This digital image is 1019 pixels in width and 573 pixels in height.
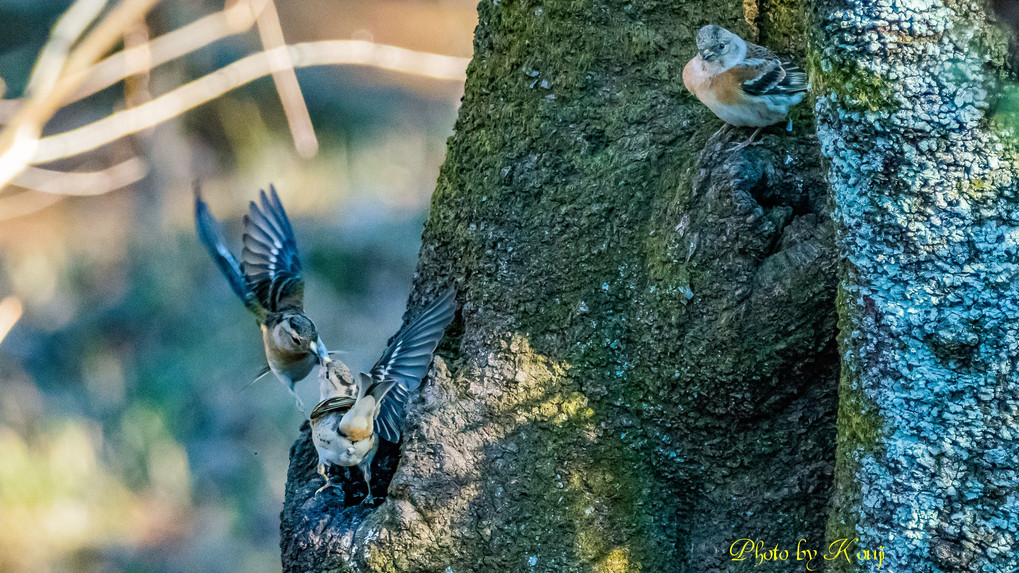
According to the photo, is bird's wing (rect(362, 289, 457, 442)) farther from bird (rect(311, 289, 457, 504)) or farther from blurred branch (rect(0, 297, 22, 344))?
blurred branch (rect(0, 297, 22, 344))

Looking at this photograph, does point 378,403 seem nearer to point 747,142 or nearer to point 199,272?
point 747,142

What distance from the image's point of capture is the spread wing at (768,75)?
2.17m

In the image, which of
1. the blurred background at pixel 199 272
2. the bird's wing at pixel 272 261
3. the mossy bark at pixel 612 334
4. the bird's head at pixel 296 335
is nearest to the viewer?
the mossy bark at pixel 612 334

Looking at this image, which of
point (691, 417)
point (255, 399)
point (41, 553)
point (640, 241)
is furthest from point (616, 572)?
point (255, 399)

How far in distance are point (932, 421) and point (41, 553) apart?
23.5 ft

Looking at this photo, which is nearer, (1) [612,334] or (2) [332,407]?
(1) [612,334]

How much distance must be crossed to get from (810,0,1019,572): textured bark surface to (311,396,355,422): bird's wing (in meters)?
1.73

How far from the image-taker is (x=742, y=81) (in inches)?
81.4

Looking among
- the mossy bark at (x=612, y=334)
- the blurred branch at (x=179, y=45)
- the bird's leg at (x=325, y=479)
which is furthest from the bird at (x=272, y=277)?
the blurred branch at (x=179, y=45)

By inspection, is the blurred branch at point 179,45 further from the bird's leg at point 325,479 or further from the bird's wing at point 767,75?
the bird's leg at point 325,479

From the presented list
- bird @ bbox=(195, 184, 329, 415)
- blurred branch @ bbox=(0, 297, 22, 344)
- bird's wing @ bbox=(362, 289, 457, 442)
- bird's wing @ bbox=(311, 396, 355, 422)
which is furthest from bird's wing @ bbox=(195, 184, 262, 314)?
blurred branch @ bbox=(0, 297, 22, 344)

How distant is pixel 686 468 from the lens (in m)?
2.28

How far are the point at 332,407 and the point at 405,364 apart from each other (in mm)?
341

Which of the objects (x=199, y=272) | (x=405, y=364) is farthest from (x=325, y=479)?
(x=199, y=272)
